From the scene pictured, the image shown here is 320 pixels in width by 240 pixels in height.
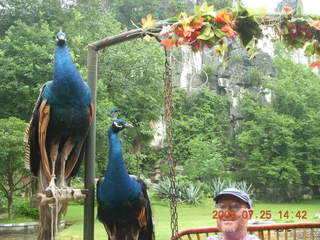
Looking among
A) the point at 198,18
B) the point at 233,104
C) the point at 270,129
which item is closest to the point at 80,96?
the point at 198,18

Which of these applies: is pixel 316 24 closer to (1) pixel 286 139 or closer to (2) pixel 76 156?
(2) pixel 76 156

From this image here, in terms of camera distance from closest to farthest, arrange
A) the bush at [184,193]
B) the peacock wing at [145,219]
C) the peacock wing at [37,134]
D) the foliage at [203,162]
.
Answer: the peacock wing at [37,134] → the peacock wing at [145,219] → the bush at [184,193] → the foliage at [203,162]

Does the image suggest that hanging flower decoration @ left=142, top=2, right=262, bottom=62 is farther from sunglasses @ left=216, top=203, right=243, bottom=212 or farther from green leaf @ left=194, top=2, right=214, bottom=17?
sunglasses @ left=216, top=203, right=243, bottom=212

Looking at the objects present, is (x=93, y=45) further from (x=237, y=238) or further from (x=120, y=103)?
(x=120, y=103)

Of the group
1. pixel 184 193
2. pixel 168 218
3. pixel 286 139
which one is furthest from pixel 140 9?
pixel 168 218

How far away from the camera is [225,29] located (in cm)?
199

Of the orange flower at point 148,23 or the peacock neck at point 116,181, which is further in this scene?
the peacock neck at point 116,181

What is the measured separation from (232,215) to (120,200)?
1.30 metres

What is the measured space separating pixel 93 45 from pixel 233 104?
16.1 metres

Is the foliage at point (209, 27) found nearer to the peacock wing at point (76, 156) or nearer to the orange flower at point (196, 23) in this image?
the orange flower at point (196, 23)

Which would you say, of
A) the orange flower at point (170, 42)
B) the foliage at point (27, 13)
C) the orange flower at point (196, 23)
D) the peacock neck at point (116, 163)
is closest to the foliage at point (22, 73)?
the foliage at point (27, 13)

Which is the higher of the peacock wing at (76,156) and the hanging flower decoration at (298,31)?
the hanging flower decoration at (298,31)

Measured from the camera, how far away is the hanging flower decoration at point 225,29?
2.00 metres

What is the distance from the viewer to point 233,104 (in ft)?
60.0
